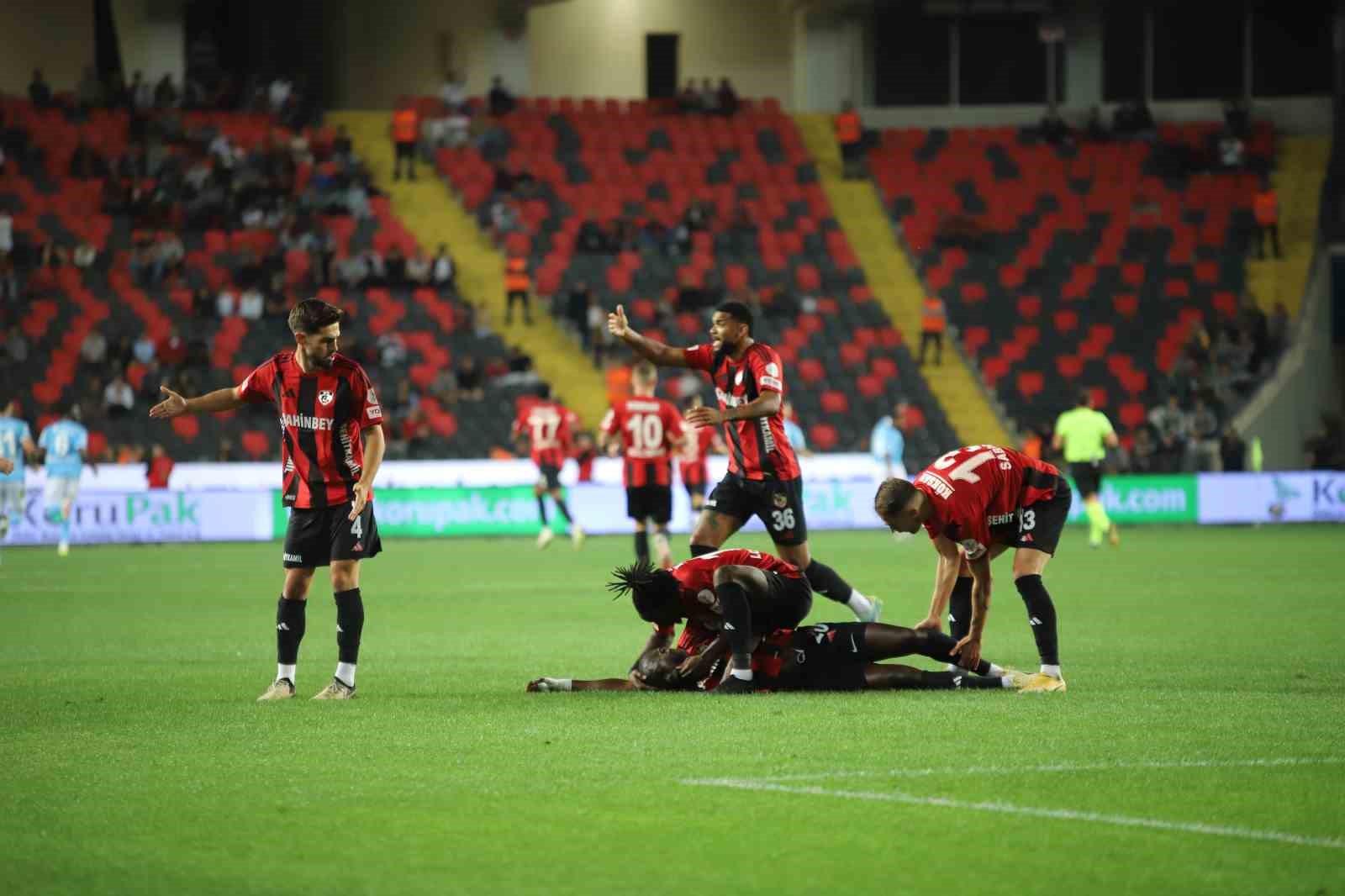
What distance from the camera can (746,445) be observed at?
13.0 metres

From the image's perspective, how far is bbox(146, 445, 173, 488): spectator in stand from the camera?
29500 mm

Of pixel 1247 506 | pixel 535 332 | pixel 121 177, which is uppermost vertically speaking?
pixel 121 177

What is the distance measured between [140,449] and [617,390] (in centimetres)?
A: 823

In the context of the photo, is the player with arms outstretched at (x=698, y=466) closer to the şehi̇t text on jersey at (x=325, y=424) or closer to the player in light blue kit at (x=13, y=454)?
the player in light blue kit at (x=13, y=454)

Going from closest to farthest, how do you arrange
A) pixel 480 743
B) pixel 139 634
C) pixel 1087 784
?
pixel 1087 784, pixel 480 743, pixel 139 634

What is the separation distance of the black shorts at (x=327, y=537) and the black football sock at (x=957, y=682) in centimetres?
300

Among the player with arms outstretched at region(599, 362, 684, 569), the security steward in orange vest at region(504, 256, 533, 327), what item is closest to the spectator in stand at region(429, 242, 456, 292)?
the security steward in orange vest at region(504, 256, 533, 327)

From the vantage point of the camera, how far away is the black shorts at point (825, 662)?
34.4 ft

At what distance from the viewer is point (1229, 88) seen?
43.2 metres

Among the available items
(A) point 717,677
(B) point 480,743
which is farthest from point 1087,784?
(A) point 717,677

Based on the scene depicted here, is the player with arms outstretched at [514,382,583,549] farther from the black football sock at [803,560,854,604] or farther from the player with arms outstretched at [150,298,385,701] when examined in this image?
the player with arms outstretched at [150,298,385,701]

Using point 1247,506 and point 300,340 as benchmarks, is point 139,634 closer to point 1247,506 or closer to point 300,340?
point 300,340

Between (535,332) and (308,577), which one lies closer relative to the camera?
(308,577)

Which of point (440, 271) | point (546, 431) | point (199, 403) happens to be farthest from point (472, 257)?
point (199, 403)
